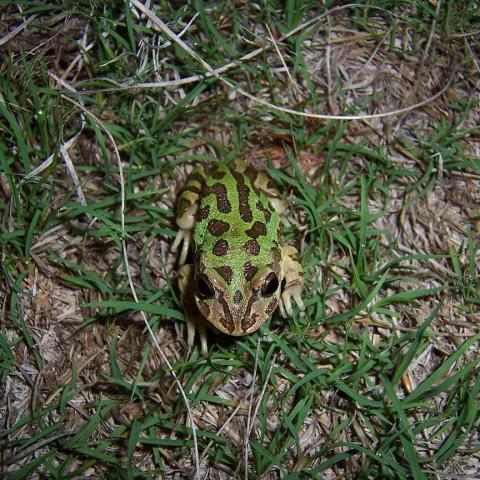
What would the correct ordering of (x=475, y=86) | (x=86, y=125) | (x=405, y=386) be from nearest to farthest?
(x=405, y=386) < (x=86, y=125) < (x=475, y=86)

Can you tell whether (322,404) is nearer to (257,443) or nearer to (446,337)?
(257,443)

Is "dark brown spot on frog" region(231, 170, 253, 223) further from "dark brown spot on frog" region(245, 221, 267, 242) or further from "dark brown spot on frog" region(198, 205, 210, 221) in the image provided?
"dark brown spot on frog" region(198, 205, 210, 221)

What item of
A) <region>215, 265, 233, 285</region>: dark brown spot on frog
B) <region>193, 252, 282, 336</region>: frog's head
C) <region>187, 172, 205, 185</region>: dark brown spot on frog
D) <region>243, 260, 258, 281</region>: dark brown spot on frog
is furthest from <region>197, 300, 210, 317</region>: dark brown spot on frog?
<region>187, 172, 205, 185</region>: dark brown spot on frog

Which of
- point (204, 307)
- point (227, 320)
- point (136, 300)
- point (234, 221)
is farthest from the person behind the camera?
point (234, 221)

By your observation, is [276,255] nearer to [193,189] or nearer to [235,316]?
[235,316]

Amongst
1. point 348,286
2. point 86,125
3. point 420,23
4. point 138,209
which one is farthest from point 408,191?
point 86,125

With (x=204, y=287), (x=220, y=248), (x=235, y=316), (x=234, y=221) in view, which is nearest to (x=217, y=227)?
(x=234, y=221)
